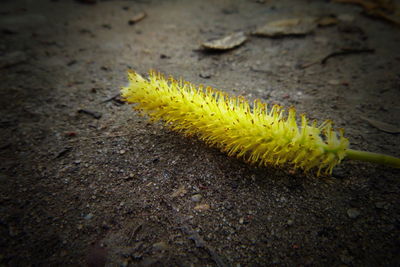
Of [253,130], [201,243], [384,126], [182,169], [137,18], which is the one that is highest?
[137,18]

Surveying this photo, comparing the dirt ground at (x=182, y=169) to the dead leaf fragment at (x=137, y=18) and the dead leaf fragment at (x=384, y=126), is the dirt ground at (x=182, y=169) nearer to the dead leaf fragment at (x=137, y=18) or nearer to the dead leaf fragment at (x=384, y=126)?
the dead leaf fragment at (x=384, y=126)

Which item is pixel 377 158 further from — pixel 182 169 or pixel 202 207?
pixel 182 169

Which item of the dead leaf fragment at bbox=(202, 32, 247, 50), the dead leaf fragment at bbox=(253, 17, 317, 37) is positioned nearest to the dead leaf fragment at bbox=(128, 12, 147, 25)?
the dead leaf fragment at bbox=(202, 32, 247, 50)

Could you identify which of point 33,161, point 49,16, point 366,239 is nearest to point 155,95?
point 33,161

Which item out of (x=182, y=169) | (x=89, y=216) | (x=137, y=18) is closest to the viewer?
(x=89, y=216)

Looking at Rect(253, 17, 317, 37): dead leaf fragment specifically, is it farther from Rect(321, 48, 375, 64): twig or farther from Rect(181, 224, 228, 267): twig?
Rect(181, 224, 228, 267): twig

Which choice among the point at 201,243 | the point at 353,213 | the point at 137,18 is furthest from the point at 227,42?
the point at 201,243

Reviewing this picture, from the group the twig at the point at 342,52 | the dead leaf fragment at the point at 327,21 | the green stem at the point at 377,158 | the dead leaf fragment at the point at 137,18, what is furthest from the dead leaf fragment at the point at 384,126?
the dead leaf fragment at the point at 137,18

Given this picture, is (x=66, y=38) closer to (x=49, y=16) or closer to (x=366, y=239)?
(x=49, y=16)
